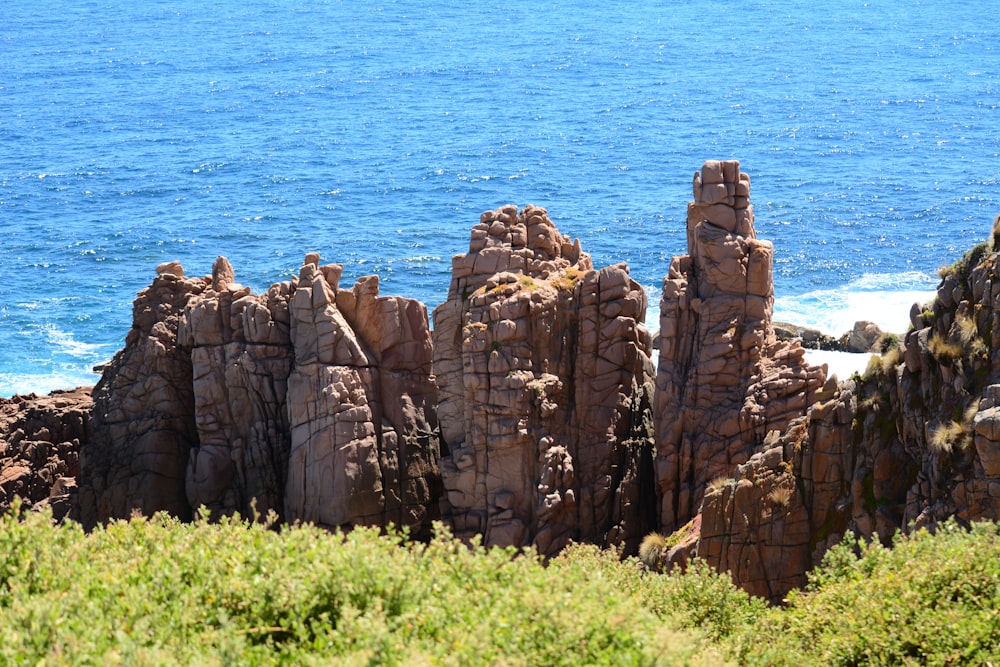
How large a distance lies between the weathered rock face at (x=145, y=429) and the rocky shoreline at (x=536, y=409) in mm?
70

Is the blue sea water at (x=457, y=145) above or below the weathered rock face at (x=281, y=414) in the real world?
above

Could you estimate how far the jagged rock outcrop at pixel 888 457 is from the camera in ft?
98.3

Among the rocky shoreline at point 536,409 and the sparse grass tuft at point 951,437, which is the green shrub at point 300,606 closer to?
the sparse grass tuft at point 951,437

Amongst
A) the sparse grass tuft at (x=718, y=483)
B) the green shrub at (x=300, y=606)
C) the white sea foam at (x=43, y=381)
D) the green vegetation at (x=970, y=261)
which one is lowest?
the white sea foam at (x=43, y=381)

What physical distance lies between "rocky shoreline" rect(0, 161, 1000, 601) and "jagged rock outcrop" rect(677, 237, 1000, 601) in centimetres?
6

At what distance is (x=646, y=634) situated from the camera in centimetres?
2241

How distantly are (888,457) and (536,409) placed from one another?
10725mm

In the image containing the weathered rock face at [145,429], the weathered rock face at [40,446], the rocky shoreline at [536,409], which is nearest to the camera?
the rocky shoreline at [536,409]

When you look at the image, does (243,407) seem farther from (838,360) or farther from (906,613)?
(838,360)

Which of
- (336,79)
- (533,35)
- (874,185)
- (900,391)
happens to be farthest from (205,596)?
(533,35)

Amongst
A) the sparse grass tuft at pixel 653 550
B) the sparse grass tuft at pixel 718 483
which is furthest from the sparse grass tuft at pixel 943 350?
the sparse grass tuft at pixel 653 550

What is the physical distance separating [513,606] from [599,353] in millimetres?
18114

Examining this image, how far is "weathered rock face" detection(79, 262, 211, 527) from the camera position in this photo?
44.6 meters

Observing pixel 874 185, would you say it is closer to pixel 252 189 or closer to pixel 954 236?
pixel 954 236
